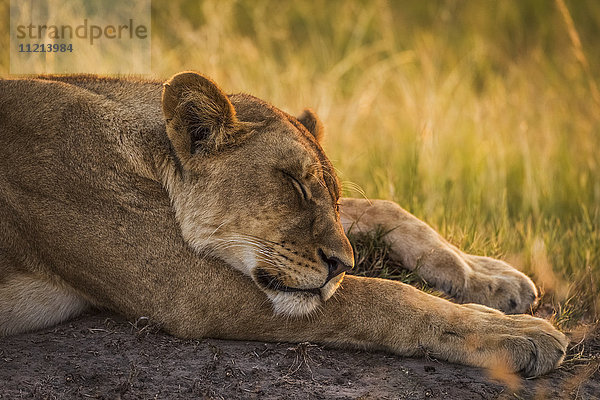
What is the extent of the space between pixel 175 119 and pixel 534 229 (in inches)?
116

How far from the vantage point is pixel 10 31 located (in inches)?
312

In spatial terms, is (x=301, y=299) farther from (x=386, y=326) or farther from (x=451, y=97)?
(x=451, y=97)

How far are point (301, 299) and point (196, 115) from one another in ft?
3.01

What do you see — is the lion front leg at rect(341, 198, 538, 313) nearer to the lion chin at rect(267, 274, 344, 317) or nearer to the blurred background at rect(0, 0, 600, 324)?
the blurred background at rect(0, 0, 600, 324)

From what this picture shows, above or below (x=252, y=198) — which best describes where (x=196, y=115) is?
above

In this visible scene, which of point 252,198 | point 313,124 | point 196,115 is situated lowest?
point 252,198

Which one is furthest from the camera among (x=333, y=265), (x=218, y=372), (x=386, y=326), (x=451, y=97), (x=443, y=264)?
(x=451, y=97)

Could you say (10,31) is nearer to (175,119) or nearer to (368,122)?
(368,122)

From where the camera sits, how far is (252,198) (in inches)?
137

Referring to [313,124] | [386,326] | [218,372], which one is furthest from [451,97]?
[218,372]

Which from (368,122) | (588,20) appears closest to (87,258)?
(368,122)

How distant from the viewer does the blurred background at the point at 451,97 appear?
204 inches

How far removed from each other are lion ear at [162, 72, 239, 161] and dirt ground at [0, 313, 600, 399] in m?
0.82

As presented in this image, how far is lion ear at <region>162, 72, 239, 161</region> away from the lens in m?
3.44
